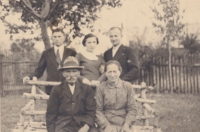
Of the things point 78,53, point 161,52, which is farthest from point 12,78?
point 161,52

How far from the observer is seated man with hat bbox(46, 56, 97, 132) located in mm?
1561

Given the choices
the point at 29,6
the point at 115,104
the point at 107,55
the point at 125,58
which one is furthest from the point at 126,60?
the point at 29,6

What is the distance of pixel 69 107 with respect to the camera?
62.0 inches

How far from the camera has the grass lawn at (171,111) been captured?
1972 millimetres

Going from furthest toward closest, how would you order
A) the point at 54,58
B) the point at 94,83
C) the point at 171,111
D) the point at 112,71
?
the point at 171,111 → the point at 54,58 → the point at 94,83 → the point at 112,71

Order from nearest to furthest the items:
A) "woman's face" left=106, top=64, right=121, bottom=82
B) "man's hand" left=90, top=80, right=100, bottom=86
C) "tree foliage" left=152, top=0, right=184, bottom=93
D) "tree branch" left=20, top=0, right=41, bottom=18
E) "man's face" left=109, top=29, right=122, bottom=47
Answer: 1. "woman's face" left=106, top=64, right=121, bottom=82
2. "man's hand" left=90, top=80, right=100, bottom=86
3. "man's face" left=109, top=29, right=122, bottom=47
4. "tree foliage" left=152, top=0, right=184, bottom=93
5. "tree branch" left=20, top=0, right=41, bottom=18

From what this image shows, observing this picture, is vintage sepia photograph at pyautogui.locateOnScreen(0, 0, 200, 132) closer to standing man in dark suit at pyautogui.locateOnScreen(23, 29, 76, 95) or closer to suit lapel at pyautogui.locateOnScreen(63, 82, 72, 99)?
standing man in dark suit at pyautogui.locateOnScreen(23, 29, 76, 95)

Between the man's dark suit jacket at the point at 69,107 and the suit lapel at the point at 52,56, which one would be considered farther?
the suit lapel at the point at 52,56

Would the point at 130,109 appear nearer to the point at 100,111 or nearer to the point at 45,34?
the point at 100,111

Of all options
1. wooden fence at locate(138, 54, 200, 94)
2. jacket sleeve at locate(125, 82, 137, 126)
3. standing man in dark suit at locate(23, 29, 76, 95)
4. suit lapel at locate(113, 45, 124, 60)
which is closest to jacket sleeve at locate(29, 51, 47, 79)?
standing man in dark suit at locate(23, 29, 76, 95)

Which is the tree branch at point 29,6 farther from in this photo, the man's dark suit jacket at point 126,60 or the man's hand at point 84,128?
the man's hand at point 84,128

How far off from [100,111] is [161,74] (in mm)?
855

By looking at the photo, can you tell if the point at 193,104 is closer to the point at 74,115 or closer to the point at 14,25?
the point at 74,115

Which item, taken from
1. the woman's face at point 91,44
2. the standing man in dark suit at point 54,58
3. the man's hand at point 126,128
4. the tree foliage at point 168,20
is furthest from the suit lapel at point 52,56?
the tree foliage at point 168,20
